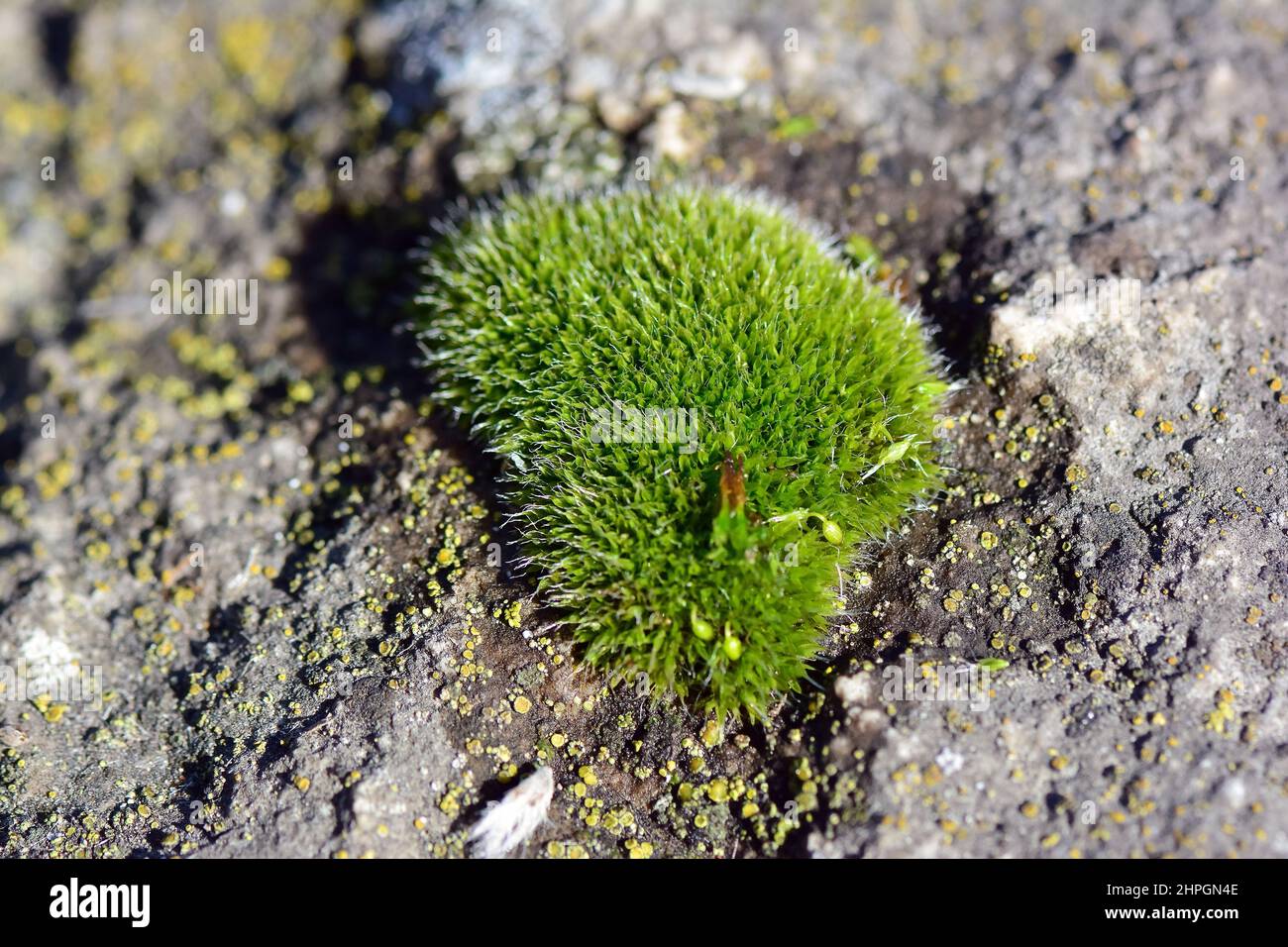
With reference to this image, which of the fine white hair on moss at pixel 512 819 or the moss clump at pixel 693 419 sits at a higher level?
the moss clump at pixel 693 419

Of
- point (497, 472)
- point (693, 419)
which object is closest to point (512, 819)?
point (497, 472)

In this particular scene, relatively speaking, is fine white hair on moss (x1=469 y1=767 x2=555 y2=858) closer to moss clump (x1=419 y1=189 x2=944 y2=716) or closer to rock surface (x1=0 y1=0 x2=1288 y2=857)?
rock surface (x1=0 y1=0 x2=1288 y2=857)

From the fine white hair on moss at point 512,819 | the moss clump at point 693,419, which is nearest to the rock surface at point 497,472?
the fine white hair on moss at point 512,819

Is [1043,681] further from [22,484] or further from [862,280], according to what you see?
[22,484]

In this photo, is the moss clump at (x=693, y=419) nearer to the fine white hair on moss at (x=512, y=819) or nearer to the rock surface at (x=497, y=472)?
the rock surface at (x=497, y=472)

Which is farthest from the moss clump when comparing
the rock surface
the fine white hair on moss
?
the fine white hair on moss
